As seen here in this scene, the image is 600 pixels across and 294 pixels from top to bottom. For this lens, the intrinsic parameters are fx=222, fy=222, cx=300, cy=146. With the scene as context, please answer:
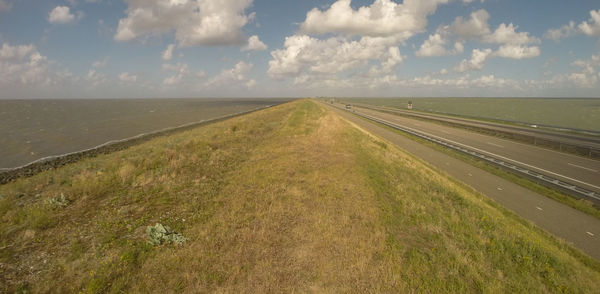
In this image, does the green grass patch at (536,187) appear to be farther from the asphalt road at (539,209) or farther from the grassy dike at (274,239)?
the grassy dike at (274,239)

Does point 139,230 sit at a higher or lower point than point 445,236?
higher

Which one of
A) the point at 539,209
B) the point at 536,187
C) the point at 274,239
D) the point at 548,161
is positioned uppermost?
the point at 274,239

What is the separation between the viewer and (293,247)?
7918 mm

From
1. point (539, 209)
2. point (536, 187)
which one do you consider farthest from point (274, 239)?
point (536, 187)

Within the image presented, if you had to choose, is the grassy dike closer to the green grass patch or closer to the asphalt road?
the asphalt road

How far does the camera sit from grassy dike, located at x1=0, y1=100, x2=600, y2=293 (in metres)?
6.50

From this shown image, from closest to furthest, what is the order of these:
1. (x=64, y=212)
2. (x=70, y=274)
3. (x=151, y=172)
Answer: (x=70, y=274)
(x=64, y=212)
(x=151, y=172)

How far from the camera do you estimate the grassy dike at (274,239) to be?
6496 mm

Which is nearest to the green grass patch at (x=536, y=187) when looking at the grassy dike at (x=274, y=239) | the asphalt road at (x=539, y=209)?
the asphalt road at (x=539, y=209)

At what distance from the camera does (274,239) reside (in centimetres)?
832

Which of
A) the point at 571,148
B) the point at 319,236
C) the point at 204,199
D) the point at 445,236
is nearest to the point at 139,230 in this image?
the point at 204,199

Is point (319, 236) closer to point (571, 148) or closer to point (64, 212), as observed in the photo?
point (64, 212)

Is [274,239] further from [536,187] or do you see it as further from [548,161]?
[548,161]

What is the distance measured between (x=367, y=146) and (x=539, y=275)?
1785cm
